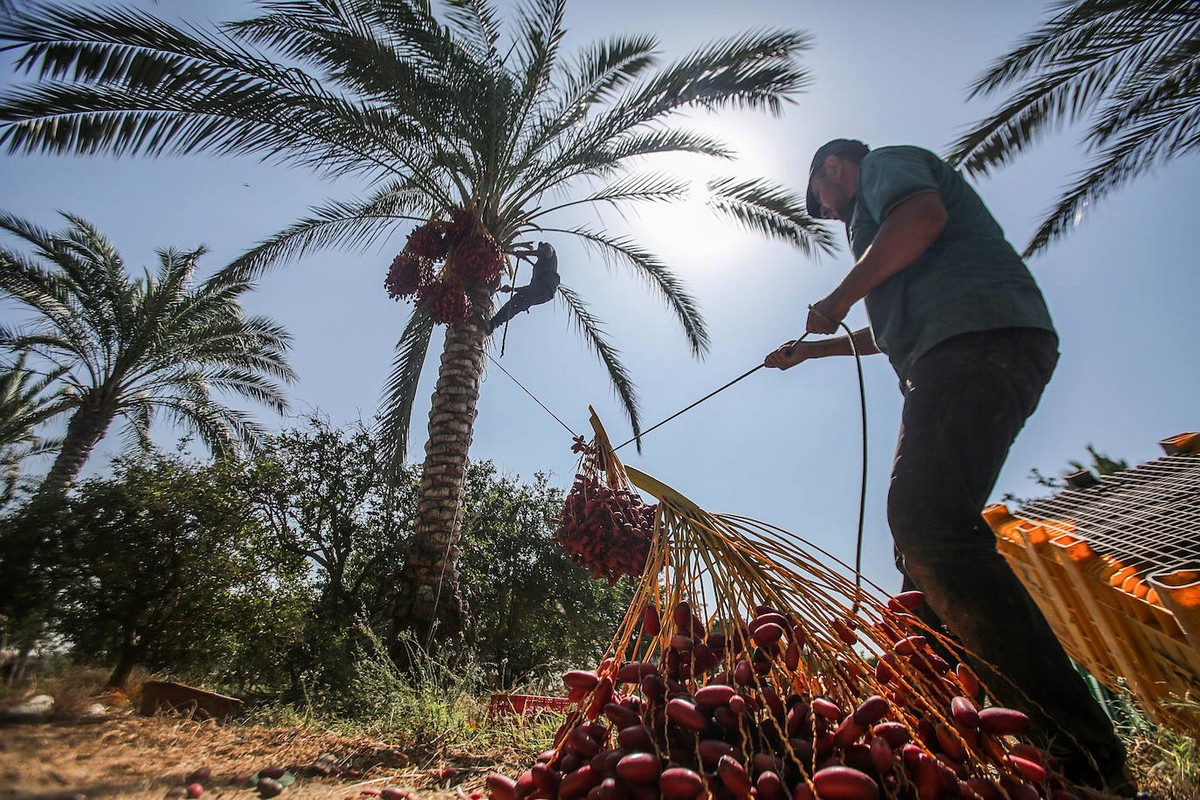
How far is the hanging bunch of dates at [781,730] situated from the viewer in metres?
0.82

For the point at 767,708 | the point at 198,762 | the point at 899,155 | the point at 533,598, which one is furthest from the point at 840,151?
the point at 533,598

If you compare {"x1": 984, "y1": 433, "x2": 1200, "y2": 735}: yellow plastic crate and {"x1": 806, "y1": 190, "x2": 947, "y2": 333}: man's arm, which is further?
{"x1": 806, "y1": 190, "x2": 947, "y2": 333}: man's arm

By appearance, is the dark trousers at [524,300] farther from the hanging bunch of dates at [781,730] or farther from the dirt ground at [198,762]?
the hanging bunch of dates at [781,730]

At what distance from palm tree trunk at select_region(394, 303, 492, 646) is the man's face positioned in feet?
12.5

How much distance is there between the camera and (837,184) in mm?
2213

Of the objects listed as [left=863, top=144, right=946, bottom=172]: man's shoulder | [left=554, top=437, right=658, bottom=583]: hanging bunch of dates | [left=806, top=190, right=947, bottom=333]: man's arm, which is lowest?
[left=554, top=437, right=658, bottom=583]: hanging bunch of dates

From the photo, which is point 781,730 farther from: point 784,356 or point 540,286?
point 540,286

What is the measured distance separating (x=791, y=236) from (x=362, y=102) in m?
4.56

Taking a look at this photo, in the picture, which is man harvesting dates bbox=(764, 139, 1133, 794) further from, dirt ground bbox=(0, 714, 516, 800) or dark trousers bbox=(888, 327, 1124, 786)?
dirt ground bbox=(0, 714, 516, 800)

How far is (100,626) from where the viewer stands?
271 centimetres

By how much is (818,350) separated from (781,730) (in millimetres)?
1636

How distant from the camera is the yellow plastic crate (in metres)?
1.23

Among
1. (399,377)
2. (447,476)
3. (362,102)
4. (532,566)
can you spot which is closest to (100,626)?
(447,476)

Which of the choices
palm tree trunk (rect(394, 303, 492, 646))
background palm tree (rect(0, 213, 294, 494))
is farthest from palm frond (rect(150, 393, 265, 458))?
palm tree trunk (rect(394, 303, 492, 646))
